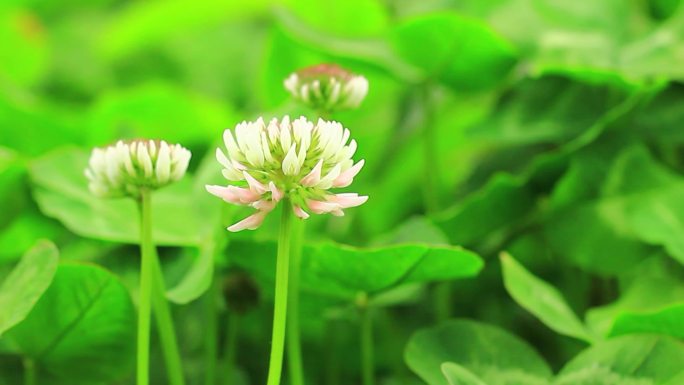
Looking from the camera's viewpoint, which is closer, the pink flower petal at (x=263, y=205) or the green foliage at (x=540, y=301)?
the pink flower petal at (x=263, y=205)

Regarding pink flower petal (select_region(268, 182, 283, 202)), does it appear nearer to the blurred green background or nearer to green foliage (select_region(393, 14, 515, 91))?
the blurred green background

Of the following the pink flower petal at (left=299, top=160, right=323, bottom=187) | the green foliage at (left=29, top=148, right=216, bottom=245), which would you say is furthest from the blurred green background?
the pink flower petal at (left=299, top=160, right=323, bottom=187)

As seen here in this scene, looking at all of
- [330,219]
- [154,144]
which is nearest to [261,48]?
[330,219]

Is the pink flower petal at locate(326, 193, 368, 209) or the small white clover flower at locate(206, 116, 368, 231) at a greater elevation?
the small white clover flower at locate(206, 116, 368, 231)

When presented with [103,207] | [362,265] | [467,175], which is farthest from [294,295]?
[467,175]

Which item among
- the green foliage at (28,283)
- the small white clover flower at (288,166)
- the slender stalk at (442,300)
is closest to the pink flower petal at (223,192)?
the small white clover flower at (288,166)

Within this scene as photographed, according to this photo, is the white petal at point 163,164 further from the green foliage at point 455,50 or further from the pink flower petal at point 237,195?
the green foliage at point 455,50
